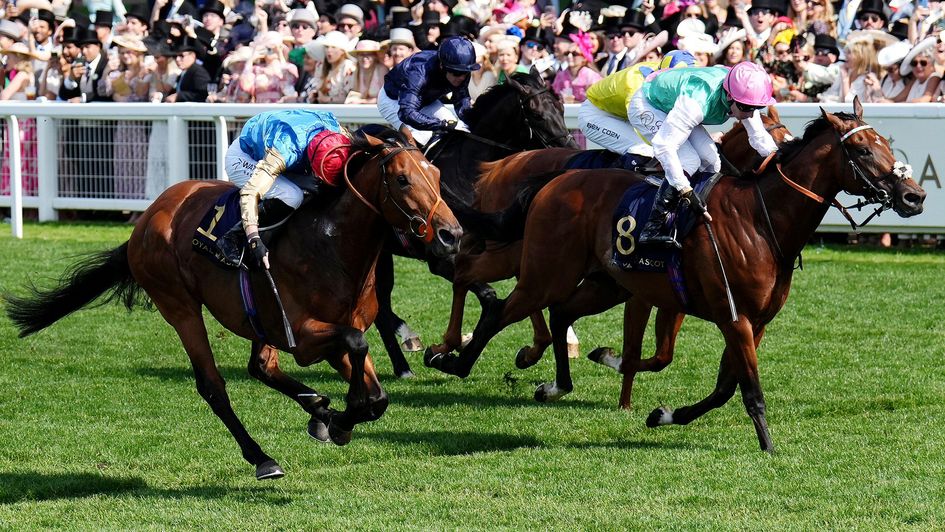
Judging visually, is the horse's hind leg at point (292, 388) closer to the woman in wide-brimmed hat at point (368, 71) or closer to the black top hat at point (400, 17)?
the woman in wide-brimmed hat at point (368, 71)

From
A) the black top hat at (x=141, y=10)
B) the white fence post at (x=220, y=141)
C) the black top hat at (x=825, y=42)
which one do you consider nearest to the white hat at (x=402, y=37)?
the white fence post at (x=220, y=141)

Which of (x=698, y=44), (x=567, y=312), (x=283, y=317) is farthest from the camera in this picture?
(x=698, y=44)

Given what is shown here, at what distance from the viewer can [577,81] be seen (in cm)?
1331

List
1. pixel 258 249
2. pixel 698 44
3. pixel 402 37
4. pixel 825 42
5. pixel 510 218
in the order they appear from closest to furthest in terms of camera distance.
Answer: pixel 258 249, pixel 510 218, pixel 698 44, pixel 825 42, pixel 402 37

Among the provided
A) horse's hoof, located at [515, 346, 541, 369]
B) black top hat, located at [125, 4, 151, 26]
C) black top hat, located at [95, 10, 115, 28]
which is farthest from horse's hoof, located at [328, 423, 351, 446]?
black top hat, located at [125, 4, 151, 26]

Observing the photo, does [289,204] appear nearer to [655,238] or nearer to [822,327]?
[655,238]

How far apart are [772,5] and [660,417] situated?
7.33 meters

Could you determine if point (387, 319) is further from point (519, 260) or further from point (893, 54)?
point (893, 54)

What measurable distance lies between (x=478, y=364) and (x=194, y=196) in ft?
9.01

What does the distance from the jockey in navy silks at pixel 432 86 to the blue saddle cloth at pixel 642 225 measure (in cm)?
216

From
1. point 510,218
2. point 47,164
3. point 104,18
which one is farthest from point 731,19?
point 104,18

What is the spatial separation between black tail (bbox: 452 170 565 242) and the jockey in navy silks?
112 centimetres

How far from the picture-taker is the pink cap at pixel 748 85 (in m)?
6.64

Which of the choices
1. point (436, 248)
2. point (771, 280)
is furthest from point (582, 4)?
point (436, 248)
